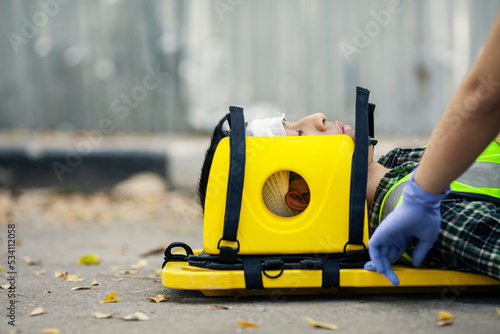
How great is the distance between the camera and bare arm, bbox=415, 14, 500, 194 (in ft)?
3.86

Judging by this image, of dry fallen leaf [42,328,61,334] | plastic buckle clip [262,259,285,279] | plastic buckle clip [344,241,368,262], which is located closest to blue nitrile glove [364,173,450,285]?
plastic buckle clip [344,241,368,262]

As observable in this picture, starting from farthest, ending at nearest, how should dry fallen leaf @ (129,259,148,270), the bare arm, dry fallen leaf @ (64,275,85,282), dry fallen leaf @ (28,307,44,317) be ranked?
dry fallen leaf @ (129,259,148,270)
dry fallen leaf @ (64,275,85,282)
dry fallen leaf @ (28,307,44,317)
the bare arm

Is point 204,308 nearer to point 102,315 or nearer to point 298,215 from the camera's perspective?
point 102,315

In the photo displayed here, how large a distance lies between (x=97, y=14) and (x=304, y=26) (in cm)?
228

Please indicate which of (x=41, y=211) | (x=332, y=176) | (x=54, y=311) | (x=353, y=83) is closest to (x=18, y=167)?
(x=41, y=211)

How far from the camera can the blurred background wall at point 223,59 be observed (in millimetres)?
5449

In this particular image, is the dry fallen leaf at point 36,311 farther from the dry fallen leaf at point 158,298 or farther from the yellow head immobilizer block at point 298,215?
the yellow head immobilizer block at point 298,215

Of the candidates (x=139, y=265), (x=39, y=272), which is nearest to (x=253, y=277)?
(x=139, y=265)

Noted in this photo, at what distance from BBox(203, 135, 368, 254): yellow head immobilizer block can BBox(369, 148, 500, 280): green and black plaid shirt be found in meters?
0.27

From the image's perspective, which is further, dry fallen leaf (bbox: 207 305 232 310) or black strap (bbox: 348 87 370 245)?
black strap (bbox: 348 87 370 245)

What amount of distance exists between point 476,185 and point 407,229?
478mm

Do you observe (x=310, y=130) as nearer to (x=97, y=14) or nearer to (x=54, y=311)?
(x=54, y=311)

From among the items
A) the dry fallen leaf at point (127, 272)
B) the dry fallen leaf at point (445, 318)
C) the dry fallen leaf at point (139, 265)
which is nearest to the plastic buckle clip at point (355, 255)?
the dry fallen leaf at point (445, 318)

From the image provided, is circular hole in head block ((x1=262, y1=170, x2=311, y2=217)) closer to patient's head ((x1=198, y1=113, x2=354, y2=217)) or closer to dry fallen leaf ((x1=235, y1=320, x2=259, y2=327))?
patient's head ((x1=198, y1=113, x2=354, y2=217))
